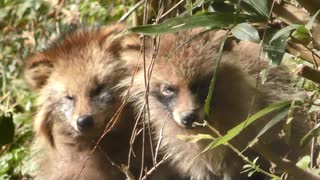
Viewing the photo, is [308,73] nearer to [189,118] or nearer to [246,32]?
[246,32]

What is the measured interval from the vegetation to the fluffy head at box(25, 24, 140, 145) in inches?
8.3

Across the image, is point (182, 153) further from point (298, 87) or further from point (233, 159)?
point (298, 87)

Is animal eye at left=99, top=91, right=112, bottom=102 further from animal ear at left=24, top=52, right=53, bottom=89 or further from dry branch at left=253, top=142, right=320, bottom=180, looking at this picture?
dry branch at left=253, top=142, right=320, bottom=180

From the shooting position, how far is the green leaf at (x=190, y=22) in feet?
9.53

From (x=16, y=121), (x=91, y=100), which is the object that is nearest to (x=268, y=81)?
(x=91, y=100)

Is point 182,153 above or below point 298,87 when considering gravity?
below

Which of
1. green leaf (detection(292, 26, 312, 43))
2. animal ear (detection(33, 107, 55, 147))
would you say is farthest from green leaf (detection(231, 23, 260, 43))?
animal ear (detection(33, 107, 55, 147))

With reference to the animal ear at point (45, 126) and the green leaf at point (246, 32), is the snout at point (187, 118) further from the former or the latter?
the animal ear at point (45, 126)

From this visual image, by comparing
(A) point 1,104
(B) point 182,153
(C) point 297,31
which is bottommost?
(A) point 1,104

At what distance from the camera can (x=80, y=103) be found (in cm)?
469

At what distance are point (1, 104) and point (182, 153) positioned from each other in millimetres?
2602

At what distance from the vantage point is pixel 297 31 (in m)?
2.81

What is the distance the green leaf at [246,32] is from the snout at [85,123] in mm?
1753

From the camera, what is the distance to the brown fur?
4094mm
